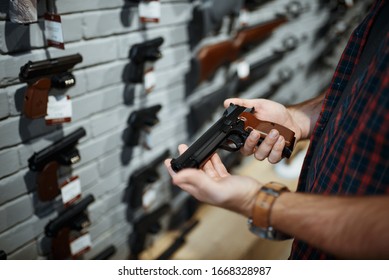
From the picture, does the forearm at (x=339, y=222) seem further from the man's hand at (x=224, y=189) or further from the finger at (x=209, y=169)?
the finger at (x=209, y=169)

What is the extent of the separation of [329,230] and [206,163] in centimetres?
40

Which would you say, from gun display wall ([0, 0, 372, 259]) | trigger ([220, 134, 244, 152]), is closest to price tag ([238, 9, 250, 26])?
gun display wall ([0, 0, 372, 259])

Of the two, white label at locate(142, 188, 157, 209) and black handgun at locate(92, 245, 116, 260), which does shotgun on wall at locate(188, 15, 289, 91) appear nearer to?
white label at locate(142, 188, 157, 209)

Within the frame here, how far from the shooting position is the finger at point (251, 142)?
111 centimetres

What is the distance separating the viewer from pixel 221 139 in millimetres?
1108

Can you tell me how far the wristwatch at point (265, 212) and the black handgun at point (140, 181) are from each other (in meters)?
0.94

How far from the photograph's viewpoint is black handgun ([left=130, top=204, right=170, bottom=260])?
1.81 meters

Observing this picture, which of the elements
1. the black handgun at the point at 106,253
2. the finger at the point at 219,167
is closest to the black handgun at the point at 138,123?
the black handgun at the point at 106,253

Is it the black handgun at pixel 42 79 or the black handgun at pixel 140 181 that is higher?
the black handgun at pixel 42 79

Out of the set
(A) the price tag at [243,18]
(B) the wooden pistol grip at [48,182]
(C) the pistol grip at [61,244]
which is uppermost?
(A) the price tag at [243,18]

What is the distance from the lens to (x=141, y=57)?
1479 millimetres

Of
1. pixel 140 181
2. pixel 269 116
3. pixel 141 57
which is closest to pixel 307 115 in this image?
pixel 269 116

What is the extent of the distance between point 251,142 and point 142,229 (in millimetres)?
935

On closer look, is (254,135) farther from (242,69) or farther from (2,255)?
(242,69)
